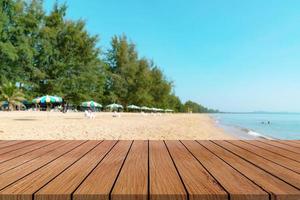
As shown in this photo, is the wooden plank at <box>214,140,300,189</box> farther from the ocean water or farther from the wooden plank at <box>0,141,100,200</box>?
the ocean water

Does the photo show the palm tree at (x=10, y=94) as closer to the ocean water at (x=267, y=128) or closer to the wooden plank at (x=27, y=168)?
the ocean water at (x=267, y=128)

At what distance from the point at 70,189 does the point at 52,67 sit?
4083 centimetres

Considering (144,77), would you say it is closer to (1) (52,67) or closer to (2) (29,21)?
(1) (52,67)

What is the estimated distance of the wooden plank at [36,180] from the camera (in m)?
1.37

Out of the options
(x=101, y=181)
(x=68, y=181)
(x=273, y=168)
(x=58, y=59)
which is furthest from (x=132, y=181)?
(x=58, y=59)

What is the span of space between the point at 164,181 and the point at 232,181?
1.31 feet

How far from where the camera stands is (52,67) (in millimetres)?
39688

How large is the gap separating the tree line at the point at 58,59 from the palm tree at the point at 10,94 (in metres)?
0.29

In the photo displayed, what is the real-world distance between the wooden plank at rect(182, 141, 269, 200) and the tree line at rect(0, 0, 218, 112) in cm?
3327

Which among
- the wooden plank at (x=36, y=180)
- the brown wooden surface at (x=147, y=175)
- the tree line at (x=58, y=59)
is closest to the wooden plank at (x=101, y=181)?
the brown wooden surface at (x=147, y=175)

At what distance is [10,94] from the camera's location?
34.2m

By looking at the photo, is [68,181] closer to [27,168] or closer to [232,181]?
[27,168]

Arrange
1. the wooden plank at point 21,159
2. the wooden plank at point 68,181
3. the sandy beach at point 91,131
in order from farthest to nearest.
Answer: the sandy beach at point 91,131 → the wooden plank at point 21,159 → the wooden plank at point 68,181

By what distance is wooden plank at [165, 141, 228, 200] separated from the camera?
1.39 meters
